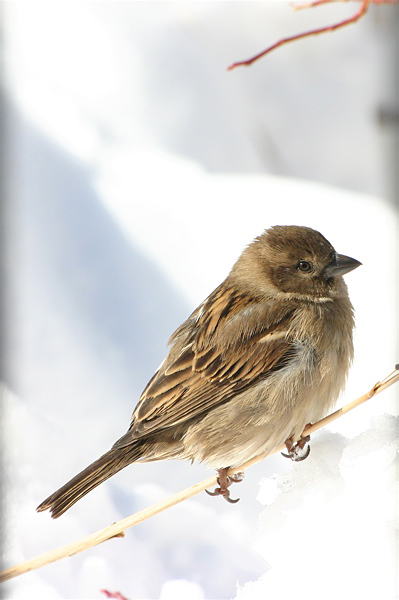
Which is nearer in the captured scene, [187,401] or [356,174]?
[187,401]

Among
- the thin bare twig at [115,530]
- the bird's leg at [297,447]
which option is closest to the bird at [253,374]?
the bird's leg at [297,447]

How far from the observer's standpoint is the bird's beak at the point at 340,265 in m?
1.44

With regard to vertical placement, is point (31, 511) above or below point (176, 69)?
below

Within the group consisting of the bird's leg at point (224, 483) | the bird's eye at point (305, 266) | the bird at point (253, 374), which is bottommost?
the bird's leg at point (224, 483)

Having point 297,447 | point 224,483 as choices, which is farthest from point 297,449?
point 224,483

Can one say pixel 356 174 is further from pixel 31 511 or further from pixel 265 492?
pixel 31 511

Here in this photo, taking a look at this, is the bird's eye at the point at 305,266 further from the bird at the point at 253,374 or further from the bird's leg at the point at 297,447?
the bird's leg at the point at 297,447

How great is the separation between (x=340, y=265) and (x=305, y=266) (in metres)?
0.09

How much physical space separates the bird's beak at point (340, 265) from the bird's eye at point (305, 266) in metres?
0.04

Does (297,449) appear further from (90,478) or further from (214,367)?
(90,478)

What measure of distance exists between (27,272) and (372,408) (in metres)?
0.85

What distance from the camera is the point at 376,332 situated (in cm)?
170

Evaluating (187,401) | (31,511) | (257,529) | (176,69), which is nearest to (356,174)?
(176,69)

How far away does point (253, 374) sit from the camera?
1.40 m
